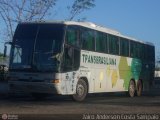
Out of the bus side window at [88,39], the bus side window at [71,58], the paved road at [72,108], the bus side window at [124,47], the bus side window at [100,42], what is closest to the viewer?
the paved road at [72,108]

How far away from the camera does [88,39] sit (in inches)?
952

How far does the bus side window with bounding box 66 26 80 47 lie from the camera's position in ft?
73.2

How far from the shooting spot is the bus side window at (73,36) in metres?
22.3

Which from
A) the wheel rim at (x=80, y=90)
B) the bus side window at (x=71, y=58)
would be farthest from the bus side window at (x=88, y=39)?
the wheel rim at (x=80, y=90)

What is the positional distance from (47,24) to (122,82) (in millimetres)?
7797

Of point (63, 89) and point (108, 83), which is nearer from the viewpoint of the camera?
point (63, 89)

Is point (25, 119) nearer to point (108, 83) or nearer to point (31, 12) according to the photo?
point (108, 83)

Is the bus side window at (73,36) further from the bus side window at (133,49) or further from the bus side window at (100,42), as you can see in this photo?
the bus side window at (133,49)

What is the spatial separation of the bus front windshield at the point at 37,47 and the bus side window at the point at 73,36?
387 mm

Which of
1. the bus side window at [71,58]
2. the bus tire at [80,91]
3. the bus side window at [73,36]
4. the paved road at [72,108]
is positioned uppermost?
the bus side window at [73,36]

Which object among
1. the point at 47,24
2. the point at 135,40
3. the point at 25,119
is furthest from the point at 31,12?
the point at 25,119

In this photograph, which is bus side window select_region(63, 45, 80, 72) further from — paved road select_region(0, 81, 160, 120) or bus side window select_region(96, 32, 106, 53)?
bus side window select_region(96, 32, 106, 53)

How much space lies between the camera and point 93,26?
83.3 ft

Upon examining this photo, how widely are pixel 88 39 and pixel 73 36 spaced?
1541 mm
